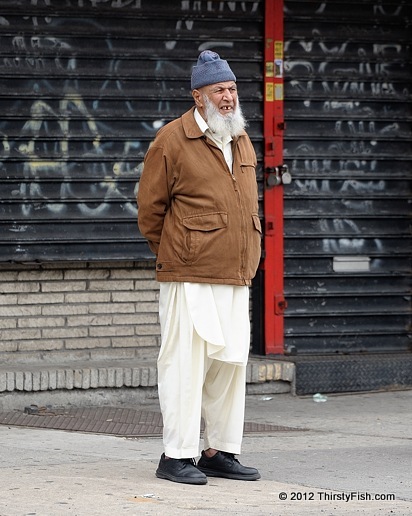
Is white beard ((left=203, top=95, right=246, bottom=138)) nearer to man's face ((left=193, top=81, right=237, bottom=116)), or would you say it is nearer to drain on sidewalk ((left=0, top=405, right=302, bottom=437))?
man's face ((left=193, top=81, right=237, bottom=116))

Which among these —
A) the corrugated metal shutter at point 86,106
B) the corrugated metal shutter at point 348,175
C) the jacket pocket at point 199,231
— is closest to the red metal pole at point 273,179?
the corrugated metal shutter at point 348,175

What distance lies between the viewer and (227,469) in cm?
646

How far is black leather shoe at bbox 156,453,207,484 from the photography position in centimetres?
627

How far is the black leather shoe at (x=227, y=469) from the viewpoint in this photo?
254 inches

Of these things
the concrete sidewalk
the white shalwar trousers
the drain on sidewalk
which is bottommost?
the concrete sidewalk

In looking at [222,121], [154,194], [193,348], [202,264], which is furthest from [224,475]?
[222,121]

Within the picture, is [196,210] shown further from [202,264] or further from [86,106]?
[86,106]

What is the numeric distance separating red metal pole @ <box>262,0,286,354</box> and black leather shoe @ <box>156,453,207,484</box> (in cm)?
333

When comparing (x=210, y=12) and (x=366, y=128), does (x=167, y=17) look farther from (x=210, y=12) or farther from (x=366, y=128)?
(x=366, y=128)

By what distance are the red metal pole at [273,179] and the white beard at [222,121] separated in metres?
3.18

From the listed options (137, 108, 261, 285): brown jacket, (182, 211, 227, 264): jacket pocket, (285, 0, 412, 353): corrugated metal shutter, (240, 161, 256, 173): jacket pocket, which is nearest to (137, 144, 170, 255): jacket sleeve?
(137, 108, 261, 285): brown jacket

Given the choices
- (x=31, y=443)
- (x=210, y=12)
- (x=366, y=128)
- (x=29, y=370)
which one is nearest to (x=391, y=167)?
(x=366, y=128)

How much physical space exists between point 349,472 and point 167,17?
3892mm

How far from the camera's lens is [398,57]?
389 inches
